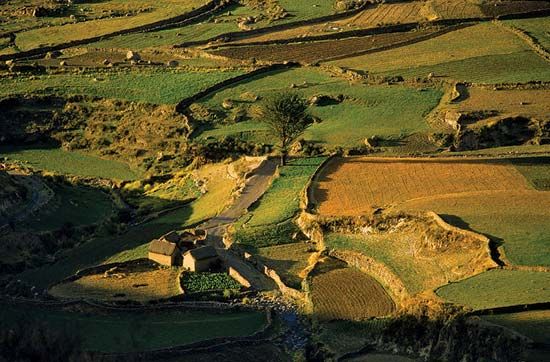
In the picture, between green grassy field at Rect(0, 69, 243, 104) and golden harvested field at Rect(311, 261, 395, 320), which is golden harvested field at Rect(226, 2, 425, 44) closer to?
green grassy field at Rect(0, 69, 243, 104)

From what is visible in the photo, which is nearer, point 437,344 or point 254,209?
point 437,344

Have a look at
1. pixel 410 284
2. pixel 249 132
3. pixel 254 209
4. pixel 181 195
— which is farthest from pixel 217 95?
pixel 410 284

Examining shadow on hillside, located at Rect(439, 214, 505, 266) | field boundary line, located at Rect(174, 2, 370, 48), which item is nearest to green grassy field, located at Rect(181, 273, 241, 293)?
shadow on hillside, located at Rect(439, 214, 505, 266)

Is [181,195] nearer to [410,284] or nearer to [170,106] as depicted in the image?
[170,106]

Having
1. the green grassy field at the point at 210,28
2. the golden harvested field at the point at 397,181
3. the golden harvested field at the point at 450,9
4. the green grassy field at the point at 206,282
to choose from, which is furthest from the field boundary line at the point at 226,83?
the green grassy field at the point at 206,282

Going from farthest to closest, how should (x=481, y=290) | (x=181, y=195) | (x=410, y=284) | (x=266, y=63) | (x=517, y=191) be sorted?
1. (x=266, y=63)
2. (x=181, y=195)
3. (x=517, y=191)
4. (x=410, y=284)
5. (x=481, y=290)

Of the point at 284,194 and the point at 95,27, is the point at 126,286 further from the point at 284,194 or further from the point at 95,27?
the point at 95,27

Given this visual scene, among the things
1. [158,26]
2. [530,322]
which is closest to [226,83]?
[158,26]
